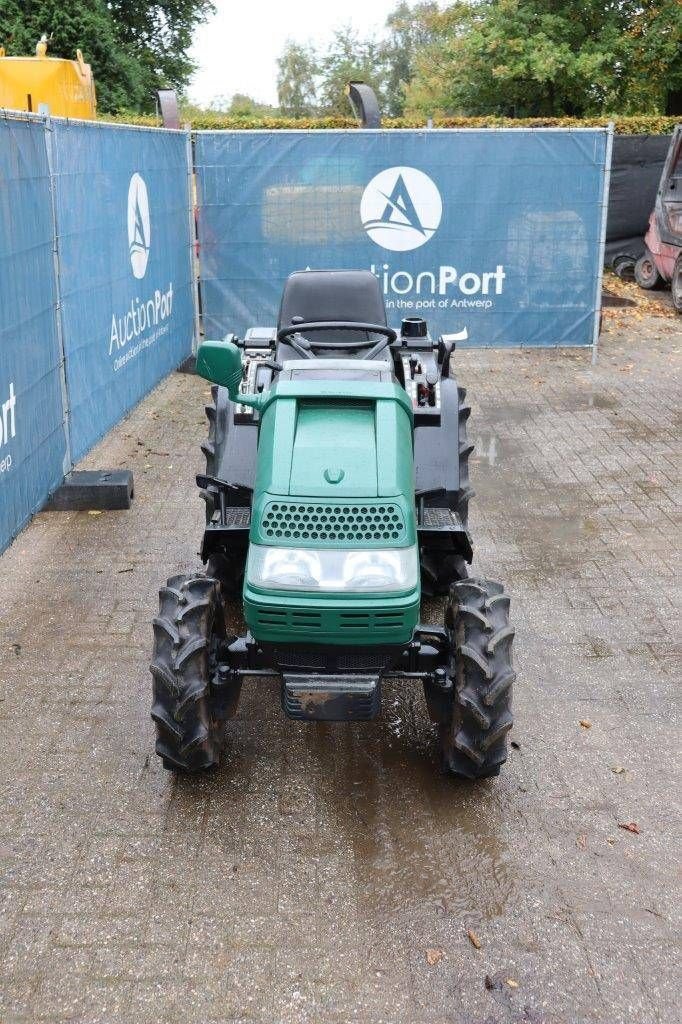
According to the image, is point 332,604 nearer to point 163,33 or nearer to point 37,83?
point 37,83

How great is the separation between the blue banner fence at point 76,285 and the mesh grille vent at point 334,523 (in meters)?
3.23

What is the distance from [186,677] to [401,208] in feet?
30.0

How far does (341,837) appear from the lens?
412 centimetres

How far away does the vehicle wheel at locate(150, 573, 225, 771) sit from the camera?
4133 mm

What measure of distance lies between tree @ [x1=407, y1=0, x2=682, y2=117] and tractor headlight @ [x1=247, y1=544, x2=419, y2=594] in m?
23.5

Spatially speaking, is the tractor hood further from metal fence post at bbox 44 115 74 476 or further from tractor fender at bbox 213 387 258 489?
metal fence post at bbox 44 115 74 476

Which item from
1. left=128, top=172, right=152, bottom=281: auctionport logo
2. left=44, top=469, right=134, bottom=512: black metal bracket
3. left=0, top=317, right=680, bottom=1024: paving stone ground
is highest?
left=128, top=172, right=152, bottom=281: auctionport logo

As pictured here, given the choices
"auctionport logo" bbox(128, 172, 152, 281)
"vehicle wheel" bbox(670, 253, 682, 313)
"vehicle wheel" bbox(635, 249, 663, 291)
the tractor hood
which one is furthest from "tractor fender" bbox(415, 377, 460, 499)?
"vehicle wheel" bbox(635, 249, 663, 291)

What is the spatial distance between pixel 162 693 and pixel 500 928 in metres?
1.51

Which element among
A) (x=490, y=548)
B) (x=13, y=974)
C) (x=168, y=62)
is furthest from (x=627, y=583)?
(x=168, y=62)

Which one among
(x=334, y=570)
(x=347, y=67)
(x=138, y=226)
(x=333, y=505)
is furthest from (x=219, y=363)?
(x=347, y=67)

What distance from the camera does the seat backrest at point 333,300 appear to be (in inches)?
289

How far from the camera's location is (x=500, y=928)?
11.9 ft

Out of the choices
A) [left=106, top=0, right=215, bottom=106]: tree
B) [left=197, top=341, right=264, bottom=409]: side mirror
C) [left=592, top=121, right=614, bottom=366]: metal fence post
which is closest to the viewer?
[left=197, top=341, right=264, bottom=409]: side mirror
